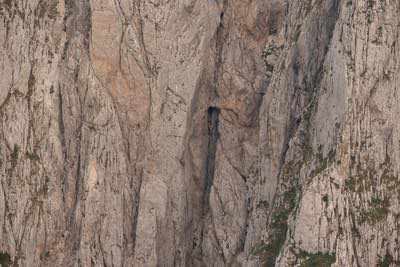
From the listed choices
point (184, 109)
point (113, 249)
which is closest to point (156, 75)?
point (184, 109)

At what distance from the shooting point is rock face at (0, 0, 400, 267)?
74438mm

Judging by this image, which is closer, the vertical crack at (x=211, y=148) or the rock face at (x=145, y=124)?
the rock face at (x=145, y=124)

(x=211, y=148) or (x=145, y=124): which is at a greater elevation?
(x=145, y=124)

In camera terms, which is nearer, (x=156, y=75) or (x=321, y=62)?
(x=321, y=62)

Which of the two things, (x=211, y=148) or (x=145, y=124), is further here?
(x=211, y=148)

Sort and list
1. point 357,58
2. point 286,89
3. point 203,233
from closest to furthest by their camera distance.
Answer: point 357,58 → point 286,89 → point 203,233

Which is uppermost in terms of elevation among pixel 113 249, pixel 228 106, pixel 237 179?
pixel 228 106

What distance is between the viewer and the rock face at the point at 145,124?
74438mm

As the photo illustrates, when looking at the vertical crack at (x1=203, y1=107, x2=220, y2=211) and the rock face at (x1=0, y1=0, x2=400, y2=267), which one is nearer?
the rock face at (x1=0, y1=0, x2=400, y2=267)

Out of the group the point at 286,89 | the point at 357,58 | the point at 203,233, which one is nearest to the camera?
the point at 357,58

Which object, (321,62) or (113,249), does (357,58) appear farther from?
(113,249)

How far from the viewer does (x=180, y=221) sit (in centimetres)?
7631

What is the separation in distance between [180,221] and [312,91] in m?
13.7

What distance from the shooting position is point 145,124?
249 feet
